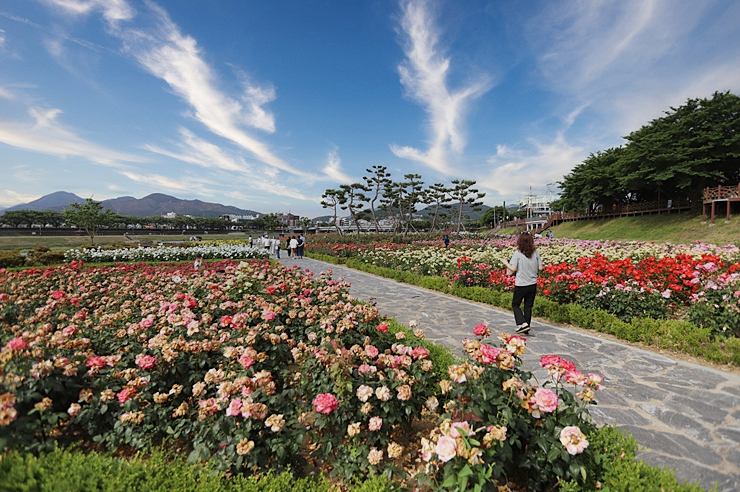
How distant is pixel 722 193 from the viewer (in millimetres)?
21766

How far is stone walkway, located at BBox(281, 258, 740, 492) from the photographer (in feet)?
7.77

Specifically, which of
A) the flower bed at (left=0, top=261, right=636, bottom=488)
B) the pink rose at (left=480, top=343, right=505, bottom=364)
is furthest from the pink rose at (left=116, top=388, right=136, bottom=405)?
the pink rose at (left=480, top=343, right=505, bottom=364)

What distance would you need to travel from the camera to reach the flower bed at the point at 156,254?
1503cm

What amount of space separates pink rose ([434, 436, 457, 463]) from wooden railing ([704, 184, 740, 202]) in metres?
30.3

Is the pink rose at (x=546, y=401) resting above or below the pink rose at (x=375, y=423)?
above

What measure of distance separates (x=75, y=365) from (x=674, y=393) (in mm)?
5416

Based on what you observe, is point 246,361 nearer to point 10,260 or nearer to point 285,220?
point 10,260

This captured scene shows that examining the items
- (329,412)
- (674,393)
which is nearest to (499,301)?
(674,393)

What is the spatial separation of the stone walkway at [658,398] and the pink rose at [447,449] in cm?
183

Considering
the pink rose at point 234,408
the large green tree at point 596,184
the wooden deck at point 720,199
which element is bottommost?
the pink rose at point 234,408

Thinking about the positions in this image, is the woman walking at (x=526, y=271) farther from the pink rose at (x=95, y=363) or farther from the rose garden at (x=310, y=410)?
the pink rose at (x=95, y=363)

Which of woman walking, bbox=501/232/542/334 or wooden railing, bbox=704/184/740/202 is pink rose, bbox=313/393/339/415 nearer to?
woman walking, bbox=501/232/542/334

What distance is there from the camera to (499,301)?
22.3 feet

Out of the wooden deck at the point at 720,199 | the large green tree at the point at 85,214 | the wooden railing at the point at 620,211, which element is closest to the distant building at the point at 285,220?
the large green tree at the point at 85,214
